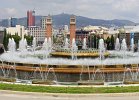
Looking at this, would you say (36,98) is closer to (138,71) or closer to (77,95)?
(77,95)

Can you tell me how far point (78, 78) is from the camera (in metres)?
24.9

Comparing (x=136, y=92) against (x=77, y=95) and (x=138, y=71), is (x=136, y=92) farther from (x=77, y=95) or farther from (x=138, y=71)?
(x=138, y=71)

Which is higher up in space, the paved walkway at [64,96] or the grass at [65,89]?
the grass at [65,89]

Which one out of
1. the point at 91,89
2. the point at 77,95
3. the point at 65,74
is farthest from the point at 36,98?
the point at 65,74

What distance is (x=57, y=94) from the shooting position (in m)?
18.2

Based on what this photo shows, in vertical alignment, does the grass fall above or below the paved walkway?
above

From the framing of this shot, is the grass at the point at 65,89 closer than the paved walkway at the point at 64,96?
No

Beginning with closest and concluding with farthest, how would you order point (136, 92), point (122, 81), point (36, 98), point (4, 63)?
point (36, 98) < point (136, 92) < point (122, 81) < point (4, 63)

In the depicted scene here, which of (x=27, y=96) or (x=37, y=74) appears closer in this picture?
(x=27, y=96)

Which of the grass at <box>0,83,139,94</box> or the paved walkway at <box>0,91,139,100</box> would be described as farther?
the grass at <box>0,83,139,94</box>

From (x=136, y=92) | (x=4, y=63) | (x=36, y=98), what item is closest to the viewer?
(x=36, y=98)

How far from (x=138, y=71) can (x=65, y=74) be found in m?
5.12

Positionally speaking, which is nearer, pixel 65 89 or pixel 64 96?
pixel 64 96

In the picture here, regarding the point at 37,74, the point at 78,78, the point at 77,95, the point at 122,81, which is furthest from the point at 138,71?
the point at 77,95
